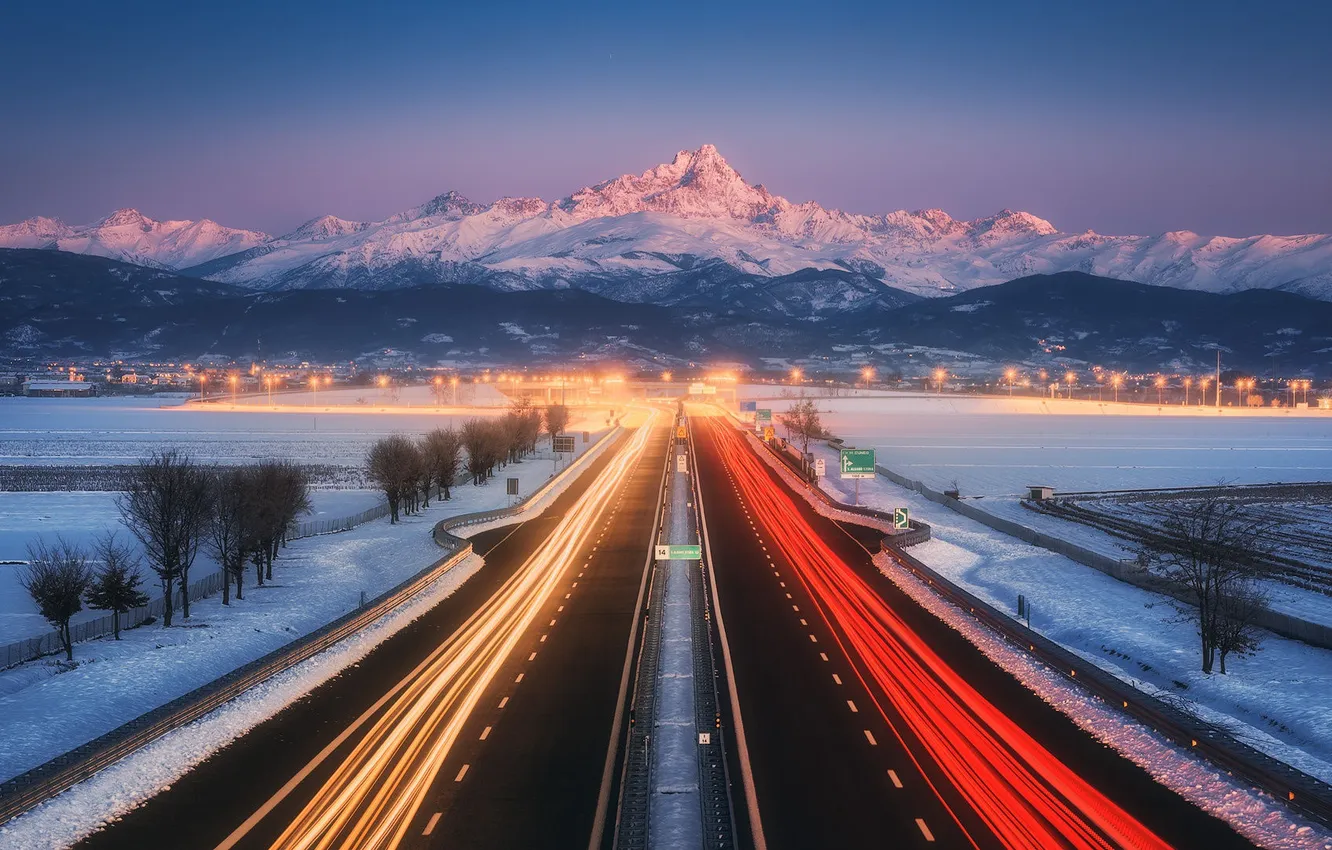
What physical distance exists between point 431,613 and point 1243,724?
2807cm

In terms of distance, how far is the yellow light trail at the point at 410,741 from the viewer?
21.7 meters

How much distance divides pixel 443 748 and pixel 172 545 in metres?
22.9

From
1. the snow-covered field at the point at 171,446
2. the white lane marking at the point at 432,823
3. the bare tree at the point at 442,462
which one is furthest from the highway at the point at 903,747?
the bare tree at the point at 442,462

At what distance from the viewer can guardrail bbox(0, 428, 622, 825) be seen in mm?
22891

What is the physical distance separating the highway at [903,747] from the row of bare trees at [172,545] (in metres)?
21.8

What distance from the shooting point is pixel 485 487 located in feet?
301

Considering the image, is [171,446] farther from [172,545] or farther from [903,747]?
[903,747]

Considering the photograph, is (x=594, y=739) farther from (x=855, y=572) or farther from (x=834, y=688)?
(x=855, y=572)

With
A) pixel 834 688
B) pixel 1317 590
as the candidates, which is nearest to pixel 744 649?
pixel 834 688

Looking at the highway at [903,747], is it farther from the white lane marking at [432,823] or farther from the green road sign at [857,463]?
A: the green road sign at [857,463]

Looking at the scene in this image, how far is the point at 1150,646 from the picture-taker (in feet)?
125

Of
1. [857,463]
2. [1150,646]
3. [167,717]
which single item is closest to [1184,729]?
[1150,646]

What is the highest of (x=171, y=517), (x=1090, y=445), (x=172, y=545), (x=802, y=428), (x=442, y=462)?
(x=802, y=428)

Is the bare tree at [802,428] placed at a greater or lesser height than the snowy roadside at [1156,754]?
greater
